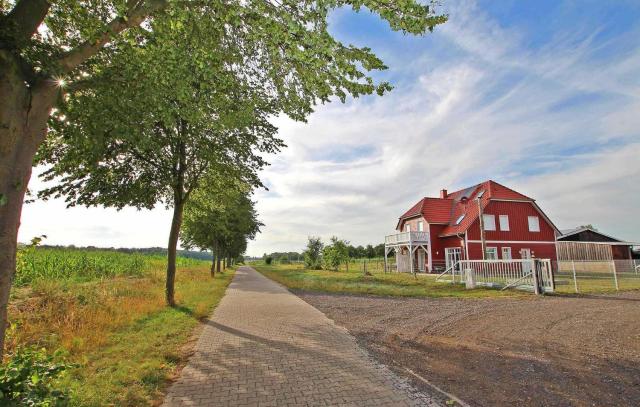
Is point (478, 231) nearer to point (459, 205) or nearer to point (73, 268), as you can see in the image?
point (459, 205)

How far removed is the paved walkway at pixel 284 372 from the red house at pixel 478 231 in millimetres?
25097

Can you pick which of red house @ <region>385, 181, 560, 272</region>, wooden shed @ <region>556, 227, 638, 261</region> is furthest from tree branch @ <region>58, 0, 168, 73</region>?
wooden shed @ <region>556, 227, 638, 261</region>

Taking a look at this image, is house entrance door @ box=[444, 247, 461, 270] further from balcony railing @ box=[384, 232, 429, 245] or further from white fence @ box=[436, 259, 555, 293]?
white fence @ box=[436, 259, 555, 293]

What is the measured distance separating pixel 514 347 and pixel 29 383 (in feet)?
23.2

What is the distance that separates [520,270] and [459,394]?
15.4 m

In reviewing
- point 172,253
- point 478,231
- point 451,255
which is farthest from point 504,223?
point 172,253

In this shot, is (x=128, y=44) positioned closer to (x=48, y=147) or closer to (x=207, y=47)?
(x=207, y=47)

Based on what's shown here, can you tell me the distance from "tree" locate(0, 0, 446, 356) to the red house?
28.5 metres

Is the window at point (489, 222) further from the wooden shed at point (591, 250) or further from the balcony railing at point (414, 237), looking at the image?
the wooden shed at point (591, 250)

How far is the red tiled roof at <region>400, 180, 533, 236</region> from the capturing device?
105 feet

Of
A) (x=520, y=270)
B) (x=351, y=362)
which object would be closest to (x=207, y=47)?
(x=351, y=362)

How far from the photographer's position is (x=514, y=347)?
21.7 ft

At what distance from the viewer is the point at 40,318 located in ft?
26.8

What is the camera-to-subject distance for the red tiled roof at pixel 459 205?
31.9 meters
